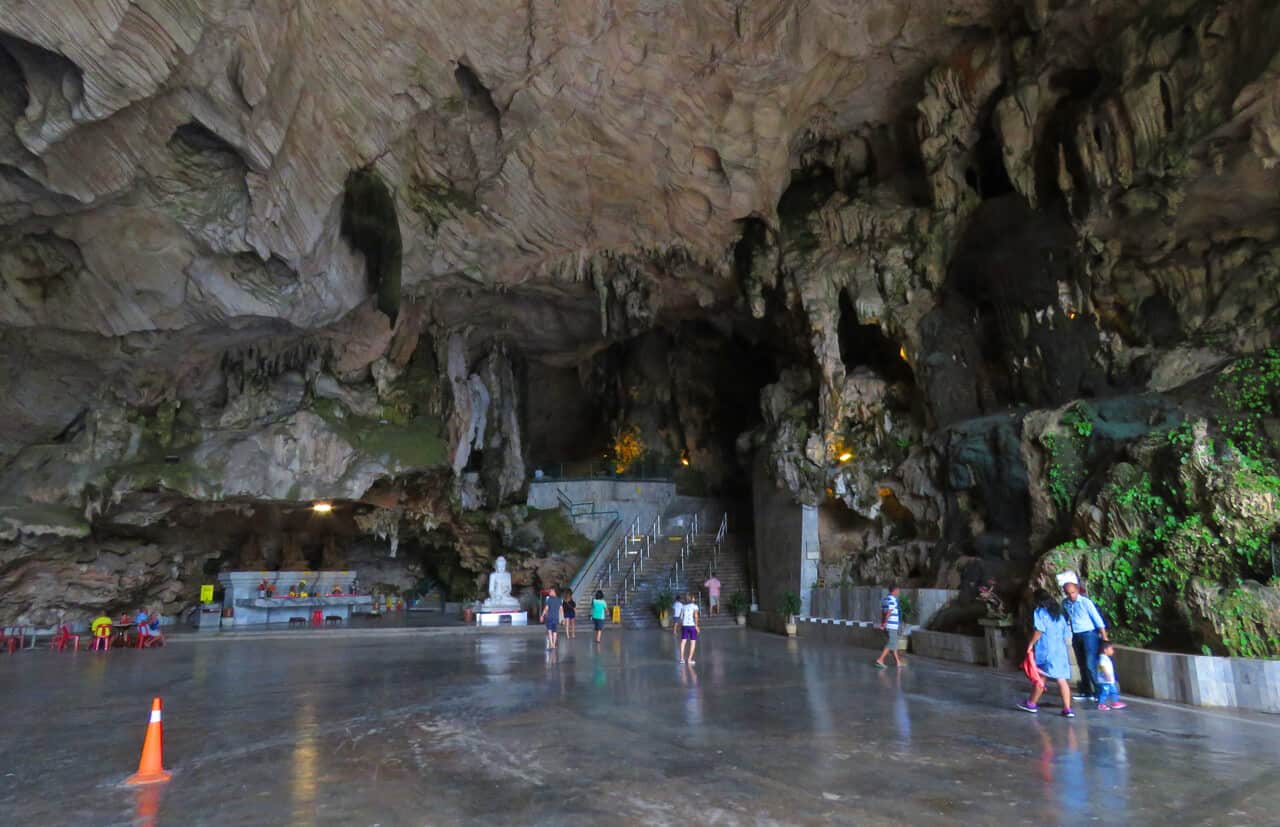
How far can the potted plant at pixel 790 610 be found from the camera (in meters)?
18.3

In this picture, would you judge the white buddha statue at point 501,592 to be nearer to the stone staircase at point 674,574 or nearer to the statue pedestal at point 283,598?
the stone staircase at point 674,574

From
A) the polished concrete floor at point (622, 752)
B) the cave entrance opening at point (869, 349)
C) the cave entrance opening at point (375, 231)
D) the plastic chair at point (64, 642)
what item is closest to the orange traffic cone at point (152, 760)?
the polished concrete floor at point (622, 752)

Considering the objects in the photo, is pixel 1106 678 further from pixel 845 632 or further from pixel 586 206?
pixel 586 206

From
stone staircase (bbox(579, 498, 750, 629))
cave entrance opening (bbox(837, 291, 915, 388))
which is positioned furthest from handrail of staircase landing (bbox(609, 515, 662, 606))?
cave entrance opening (bbox(837, 291, 915, 388))

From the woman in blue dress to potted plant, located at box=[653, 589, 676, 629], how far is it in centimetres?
1354

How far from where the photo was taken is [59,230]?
13.7m

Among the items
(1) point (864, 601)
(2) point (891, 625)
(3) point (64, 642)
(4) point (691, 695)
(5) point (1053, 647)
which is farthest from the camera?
(3) point (64, 642)

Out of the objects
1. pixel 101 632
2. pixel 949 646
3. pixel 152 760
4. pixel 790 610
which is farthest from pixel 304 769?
pixel 101 632

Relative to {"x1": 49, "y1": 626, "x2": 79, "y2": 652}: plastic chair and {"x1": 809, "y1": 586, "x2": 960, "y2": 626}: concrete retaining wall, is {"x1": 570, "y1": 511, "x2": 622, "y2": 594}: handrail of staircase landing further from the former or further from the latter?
{"x1": 49, "y1": 626, "x2": 79, "y2": 652}: plastic chair

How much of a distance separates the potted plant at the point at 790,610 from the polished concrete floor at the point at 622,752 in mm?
7278

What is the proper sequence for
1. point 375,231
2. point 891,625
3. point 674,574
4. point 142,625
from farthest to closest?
point 674,574
point 142,625
point 375,231
point 891,625

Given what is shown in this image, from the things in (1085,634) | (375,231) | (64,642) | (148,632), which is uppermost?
(375,231)

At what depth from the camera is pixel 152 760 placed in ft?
18.6

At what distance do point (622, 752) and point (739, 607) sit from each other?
16176 mm
